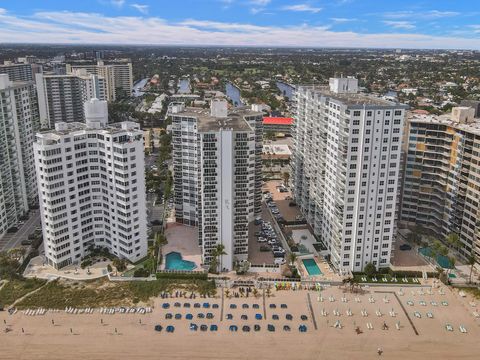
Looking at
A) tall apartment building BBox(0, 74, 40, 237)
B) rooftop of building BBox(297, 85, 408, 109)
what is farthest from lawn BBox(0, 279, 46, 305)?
rooftop of building BBox(297, 85, 408, 109)

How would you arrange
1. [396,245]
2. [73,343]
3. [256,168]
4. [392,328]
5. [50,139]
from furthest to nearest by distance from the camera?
[256,168]
[396,245]
[50,139]
[392,328]
[73,343]

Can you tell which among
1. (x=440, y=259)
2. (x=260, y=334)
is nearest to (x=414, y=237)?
(x=440, y=259)

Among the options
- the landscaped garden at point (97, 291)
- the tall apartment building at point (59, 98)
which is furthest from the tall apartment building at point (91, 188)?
the tall apartment building at point (59, 98)

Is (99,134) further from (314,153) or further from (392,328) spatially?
(392,328)

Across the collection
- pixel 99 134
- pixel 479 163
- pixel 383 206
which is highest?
pixel 99 134

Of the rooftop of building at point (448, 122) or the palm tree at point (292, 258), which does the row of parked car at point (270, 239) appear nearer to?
the palm tree at point (292, 258)

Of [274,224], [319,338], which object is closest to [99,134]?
[274,224]
